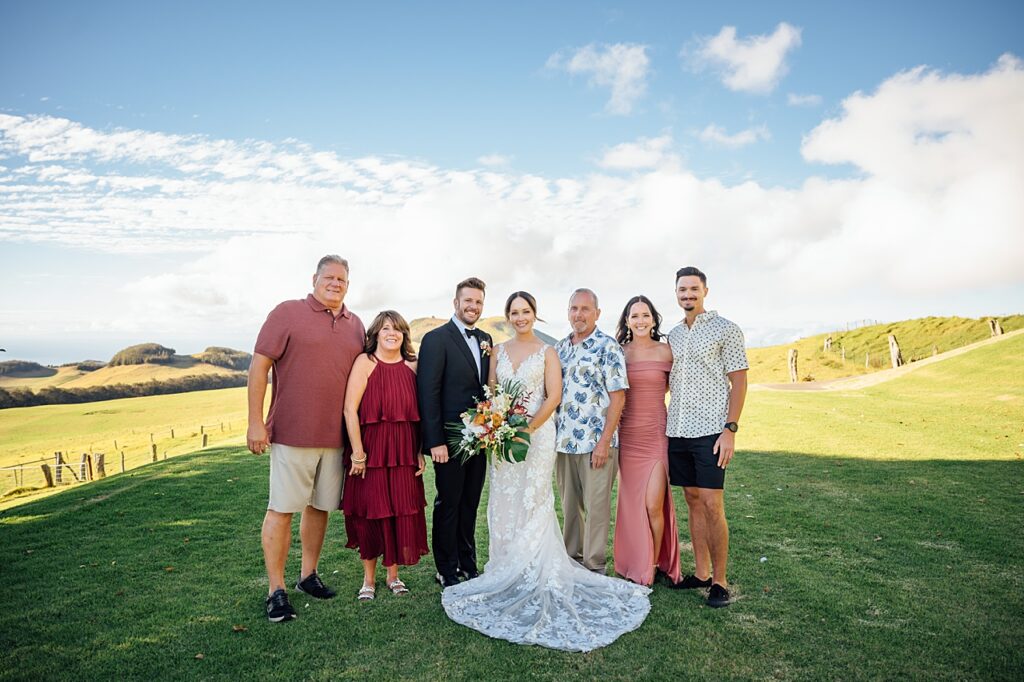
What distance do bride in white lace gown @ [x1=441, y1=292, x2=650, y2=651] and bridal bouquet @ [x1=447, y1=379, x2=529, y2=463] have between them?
0.27 meters

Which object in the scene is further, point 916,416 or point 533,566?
point 916,416

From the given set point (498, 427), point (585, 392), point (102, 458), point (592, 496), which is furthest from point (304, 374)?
point (102, 458)

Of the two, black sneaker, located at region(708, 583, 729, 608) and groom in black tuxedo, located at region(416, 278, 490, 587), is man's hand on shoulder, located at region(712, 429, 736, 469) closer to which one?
black sneaker, located at region(708, 583, 729, 608)

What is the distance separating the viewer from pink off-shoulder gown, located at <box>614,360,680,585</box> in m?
5.59

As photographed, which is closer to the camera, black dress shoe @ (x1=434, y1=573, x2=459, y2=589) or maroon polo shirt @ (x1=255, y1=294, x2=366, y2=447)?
maroon polo shirt @ (x1=255, y1=294, x2=366, y2=447)

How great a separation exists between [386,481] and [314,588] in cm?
121

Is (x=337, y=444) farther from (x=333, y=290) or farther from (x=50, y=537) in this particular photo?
(x=50, y=537)

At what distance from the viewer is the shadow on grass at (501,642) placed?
4152 millimetres

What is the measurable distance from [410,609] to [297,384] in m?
2.16

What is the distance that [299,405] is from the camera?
5133 millimetres

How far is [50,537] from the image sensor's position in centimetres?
771

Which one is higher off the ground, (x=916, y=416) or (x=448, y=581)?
(x=448, y=581)

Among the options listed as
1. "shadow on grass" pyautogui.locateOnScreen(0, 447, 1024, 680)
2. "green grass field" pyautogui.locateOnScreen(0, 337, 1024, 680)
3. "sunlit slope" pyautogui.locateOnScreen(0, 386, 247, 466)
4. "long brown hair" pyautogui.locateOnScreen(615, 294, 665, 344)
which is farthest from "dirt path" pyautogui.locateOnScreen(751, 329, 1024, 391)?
"sunlit slope" pyautogui.locateOnScreen(0, 386, 247, 466)

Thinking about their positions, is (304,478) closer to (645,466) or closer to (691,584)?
(645,466)
